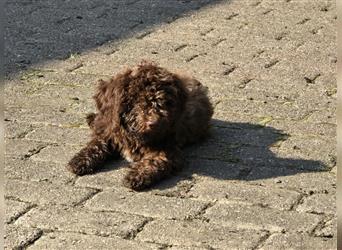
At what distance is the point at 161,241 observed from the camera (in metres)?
5.24

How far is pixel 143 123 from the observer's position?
5.99m

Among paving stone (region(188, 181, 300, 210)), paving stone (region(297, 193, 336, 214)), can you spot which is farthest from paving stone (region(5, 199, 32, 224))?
paving stone (region(297, 193, 336, 214))

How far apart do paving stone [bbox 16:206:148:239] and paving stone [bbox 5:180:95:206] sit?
11 cm

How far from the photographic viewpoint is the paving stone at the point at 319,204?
561cm

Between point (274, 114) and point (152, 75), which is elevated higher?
point (152, 75)

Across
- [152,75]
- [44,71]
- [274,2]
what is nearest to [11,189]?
[152,75]

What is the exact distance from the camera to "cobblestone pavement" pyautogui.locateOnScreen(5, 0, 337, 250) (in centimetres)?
541

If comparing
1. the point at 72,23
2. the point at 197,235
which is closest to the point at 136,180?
the point at 197,235

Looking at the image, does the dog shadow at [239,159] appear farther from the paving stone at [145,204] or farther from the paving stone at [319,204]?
the paving stone at [319,204]

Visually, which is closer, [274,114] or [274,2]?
[274,114]

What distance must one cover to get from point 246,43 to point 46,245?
4267mm

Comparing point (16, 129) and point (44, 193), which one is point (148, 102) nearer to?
point (44, 193)

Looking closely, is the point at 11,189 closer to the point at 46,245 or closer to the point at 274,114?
the point at 46,245

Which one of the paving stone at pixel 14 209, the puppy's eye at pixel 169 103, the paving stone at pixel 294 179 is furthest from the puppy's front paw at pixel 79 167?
the paving stone at pixel 294 179
